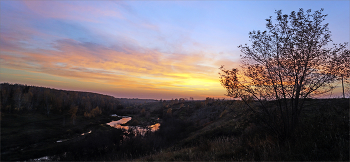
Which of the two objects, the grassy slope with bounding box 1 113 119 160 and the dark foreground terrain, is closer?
the dark foreground terrain

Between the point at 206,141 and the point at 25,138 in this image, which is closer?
the point at 206,141

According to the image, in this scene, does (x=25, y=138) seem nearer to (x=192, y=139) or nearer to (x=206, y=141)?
(x=192, y=139)

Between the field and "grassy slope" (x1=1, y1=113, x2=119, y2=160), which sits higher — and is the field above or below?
above

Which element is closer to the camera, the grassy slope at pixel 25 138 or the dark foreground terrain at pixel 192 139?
Result: the dark foreground terrain at pixel 192 139

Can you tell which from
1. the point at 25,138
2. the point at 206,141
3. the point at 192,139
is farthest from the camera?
the point at 25,138

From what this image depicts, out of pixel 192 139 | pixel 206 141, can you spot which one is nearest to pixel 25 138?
pixel 192 139

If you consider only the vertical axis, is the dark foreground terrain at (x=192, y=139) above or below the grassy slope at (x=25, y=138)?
above

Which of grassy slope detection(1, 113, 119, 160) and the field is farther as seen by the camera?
grassy slope detection(1, 113, 119, 160)

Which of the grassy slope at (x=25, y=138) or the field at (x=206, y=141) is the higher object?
the field at (x=206, y=141)

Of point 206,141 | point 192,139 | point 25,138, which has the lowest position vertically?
point 25,138

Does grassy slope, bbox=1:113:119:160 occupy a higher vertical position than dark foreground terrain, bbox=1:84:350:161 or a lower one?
lower

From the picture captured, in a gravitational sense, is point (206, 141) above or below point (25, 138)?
above

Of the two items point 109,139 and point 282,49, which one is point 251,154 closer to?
point 282,49

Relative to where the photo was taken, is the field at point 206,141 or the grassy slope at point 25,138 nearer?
the field at point 206,141
